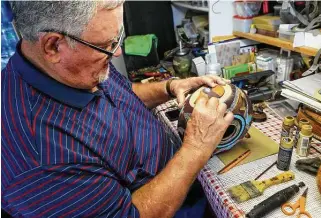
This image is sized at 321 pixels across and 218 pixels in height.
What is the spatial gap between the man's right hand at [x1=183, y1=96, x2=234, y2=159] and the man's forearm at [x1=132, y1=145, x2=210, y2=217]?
3 cm

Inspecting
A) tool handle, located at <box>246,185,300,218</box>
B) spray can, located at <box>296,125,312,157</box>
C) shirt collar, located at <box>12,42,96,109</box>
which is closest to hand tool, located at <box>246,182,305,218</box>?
tool handle, located at <box>246,185,300,218</box>

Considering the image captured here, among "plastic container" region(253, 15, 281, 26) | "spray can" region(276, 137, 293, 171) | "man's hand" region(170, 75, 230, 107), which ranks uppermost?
"plastic container" region(253, 15, 281, 26)

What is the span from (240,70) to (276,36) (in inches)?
9.8

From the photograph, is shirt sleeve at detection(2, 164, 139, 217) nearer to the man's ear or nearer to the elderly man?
the elderly man

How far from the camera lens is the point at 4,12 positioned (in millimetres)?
1996

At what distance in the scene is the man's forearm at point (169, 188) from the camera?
2.59ft

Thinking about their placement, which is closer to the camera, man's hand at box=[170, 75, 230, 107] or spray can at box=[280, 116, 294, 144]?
spray can at box=[280, 116, 294, 144]

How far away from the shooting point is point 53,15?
2.11 feet

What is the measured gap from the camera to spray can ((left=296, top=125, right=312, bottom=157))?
935 mm

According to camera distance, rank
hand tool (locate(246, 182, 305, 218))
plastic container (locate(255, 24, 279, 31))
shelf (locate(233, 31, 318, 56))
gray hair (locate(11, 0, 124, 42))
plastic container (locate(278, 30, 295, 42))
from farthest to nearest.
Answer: plastic container (locate(255, 24, 279, 31)) < plastic container (locate(278, 30, 295, 42)) < shelf (locate(233, 31, 318, 56)) < hand tool (locate(246, 182, 305, 218)) < gray hair (locate(11, 0, 124, 42))

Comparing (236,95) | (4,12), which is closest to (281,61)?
(236,95)

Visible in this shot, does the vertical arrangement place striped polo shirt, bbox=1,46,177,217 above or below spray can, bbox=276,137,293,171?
above

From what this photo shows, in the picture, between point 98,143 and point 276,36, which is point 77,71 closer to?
point 98,143

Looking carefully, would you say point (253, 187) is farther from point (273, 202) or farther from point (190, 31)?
point (190, 31)
